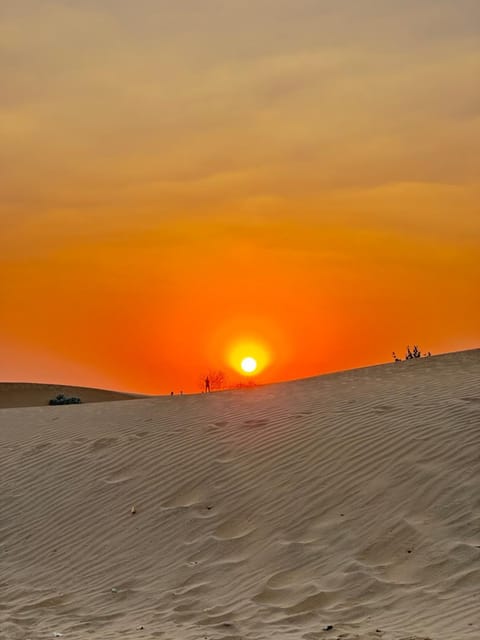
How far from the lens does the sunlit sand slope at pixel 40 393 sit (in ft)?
168

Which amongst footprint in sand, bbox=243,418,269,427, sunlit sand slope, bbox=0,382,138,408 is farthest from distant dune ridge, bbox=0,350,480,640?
sunlit sand slope, bbox=0,382,138,408

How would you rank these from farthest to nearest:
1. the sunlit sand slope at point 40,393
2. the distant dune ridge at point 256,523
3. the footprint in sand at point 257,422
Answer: the sunlit sand slope at point 40,393
the footprint in sand at point 257,422
the distant dune ridge at point 256,523

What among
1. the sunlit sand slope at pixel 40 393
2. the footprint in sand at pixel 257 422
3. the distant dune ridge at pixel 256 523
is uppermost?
the sunlit sand slope at pixel 40 393

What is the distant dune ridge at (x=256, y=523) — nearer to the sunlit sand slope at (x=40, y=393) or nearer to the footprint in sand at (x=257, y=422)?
the footprint in sand at (x=257, y=422)

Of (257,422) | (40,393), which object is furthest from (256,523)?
(40,393)

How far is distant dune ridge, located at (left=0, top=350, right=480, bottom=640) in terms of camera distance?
8891 mm

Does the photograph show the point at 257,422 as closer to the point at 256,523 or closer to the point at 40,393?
the point at 256,523

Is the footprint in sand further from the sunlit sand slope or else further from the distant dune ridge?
the sunlit sand slope

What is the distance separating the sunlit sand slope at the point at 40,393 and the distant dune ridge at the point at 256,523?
1335 inches

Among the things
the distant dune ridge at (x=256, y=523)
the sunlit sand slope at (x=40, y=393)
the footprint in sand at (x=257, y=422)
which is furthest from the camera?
the sunlit sand slope at (x=40, y=393)

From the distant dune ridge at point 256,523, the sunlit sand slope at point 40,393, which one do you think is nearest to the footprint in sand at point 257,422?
the distant dune ridge at point 256,523

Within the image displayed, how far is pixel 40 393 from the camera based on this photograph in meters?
54.1

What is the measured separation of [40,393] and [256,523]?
145 feet

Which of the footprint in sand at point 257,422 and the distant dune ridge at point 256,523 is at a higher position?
the footprint in sand at point 257,422
